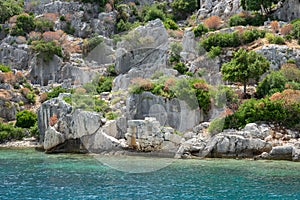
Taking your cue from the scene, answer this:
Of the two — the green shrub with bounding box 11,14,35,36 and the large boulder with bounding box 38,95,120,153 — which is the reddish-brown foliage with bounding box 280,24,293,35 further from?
the green shrub with bounding box 11,14,35,36

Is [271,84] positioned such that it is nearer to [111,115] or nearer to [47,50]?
[111,115]

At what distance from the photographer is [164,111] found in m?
38.2

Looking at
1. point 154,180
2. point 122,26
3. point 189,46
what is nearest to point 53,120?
point 189,46

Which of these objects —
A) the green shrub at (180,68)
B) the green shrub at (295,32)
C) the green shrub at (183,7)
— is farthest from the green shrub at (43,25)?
the green shrub at (295,32)

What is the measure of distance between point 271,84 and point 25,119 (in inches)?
1027

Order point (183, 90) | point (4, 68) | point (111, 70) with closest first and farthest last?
point (183, 90) → point (111, 70) → point (4, 68)

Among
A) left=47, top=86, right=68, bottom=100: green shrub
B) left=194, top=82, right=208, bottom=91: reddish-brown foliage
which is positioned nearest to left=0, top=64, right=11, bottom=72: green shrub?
left=47, top=86, right=68, bottom=100: green shrub

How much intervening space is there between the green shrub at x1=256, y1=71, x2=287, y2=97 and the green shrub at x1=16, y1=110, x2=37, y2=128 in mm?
24315

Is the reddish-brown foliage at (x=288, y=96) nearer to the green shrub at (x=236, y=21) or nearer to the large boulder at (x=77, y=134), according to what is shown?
the large boulder at (x=77, y=134)

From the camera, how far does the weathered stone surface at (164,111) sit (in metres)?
37.7

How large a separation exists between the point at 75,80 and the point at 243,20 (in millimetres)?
22473

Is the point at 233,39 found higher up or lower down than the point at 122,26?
lower down

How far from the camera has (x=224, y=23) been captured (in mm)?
54719

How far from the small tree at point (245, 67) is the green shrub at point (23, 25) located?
3551cm
